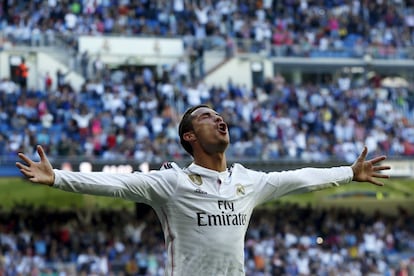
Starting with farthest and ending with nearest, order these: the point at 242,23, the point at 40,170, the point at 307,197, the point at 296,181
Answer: the point at 242,23, the point at 307,197, the point at 296,181, the point at 40,170

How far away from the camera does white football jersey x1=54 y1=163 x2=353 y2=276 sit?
602 cm

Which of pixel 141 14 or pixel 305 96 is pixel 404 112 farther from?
pixel 141 14

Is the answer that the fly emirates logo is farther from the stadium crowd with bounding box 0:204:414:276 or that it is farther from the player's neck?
the stadium crowd with bounding box 0:204:414:276

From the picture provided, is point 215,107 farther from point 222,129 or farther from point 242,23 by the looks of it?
point 222,129

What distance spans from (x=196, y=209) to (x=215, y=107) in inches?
870

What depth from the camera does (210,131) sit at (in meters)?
6.16

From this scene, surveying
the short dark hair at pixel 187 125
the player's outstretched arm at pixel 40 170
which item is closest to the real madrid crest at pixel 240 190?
the short dark hair at pixel 187 125

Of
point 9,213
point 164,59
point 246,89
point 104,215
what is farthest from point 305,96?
Result: point 9,213

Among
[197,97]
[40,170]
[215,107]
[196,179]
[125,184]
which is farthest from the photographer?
[197,97]

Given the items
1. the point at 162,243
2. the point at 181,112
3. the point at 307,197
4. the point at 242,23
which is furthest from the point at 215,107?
the point at 242,23

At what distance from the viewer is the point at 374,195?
102 feet

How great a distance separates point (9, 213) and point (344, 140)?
8.66 metres

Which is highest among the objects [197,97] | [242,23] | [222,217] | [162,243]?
[222,217]

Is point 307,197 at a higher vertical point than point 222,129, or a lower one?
lower
